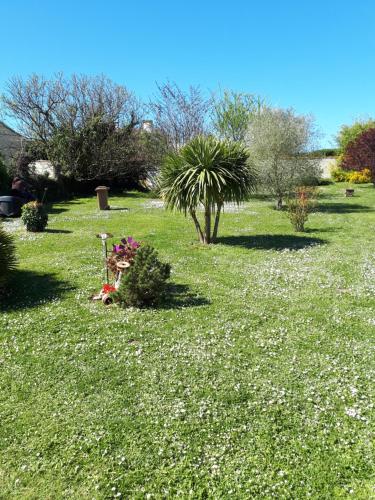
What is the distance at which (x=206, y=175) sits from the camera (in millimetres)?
10672

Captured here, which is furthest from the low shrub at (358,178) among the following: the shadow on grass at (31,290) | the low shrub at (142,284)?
the shadow on grass at (31,290)

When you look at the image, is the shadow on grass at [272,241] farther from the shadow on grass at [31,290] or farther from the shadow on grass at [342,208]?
Result: the shadow on grass at [342,208]

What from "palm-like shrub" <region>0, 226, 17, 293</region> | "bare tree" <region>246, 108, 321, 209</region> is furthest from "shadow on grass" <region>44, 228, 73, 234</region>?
"bare tree" <region>246, 108, 321, 209</region>

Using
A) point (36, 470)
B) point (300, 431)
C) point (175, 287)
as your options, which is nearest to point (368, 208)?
point (175, 287)

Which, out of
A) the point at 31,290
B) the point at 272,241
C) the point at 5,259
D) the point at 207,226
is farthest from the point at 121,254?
the point at 272,241

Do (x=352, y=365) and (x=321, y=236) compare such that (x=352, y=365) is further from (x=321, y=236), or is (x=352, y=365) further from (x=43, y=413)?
(x=321, y=236)

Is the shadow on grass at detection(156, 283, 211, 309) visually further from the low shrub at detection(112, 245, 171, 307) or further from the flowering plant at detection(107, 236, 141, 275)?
the flowering plant at detection(107, 236, 141, 275)

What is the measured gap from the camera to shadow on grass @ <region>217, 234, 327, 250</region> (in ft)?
36.8

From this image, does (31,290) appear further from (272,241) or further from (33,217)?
(272,241)

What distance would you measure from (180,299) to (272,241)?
6072 mm

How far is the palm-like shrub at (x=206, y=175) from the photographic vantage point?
1077 cm

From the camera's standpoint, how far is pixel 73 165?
2777cm

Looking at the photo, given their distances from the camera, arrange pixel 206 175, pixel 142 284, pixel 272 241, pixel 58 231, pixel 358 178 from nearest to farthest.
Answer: pixel 142 284
pixel 206 175
pixel 272 241
pixel 58 231
pixel 358 178

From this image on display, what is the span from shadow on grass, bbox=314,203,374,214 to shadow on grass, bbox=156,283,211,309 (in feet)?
45.6
